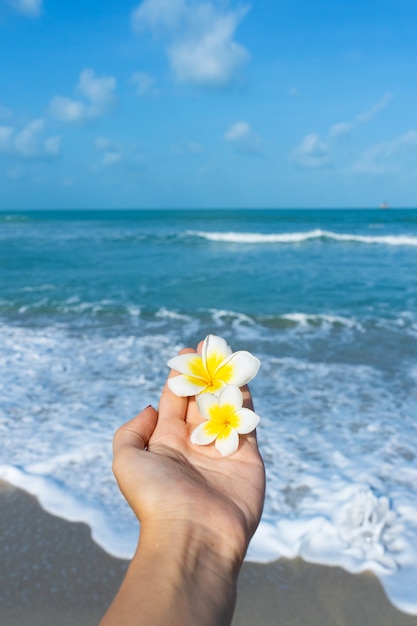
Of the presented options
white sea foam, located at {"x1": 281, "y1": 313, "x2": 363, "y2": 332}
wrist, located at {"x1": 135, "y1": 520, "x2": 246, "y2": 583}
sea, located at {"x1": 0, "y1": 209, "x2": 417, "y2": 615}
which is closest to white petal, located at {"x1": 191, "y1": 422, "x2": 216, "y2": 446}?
wrist, located at {"x1": 135, "y1": 520, "x2": 246, "y2": 583}

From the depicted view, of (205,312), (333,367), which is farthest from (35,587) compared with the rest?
(205,312)

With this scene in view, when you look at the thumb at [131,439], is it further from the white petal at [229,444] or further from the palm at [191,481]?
the white petal at [229,444]

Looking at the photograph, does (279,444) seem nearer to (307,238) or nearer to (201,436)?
(201,436)

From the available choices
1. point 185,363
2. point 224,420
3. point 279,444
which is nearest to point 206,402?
point 224,420

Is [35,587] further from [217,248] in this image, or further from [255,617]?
[217,248]

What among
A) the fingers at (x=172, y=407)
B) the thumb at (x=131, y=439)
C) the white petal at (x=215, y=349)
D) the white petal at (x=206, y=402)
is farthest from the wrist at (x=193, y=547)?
the white petal at (x=215, y=349)

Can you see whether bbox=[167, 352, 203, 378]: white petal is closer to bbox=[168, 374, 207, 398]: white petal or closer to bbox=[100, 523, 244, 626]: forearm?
bbox=[168, 374, 207, 398]: white petal
